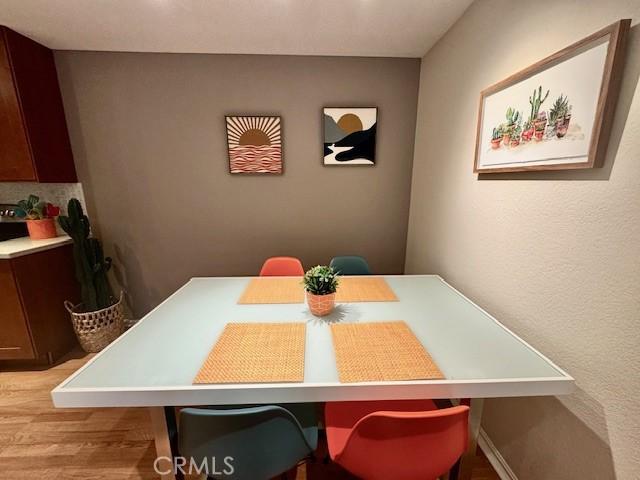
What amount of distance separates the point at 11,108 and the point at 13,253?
3.35ft

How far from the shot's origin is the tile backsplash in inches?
91.4

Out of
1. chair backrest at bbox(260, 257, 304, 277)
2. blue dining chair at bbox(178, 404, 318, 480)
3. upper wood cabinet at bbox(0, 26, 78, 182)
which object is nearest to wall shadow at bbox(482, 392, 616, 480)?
blue dining chair at bbox(178, 404, 318, 480)

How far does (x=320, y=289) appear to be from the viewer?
49.9 inches

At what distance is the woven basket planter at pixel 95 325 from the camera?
7.07 ft

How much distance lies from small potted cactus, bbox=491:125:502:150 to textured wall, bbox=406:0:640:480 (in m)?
0.17

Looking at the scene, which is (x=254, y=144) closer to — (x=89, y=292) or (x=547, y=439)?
(x=89, y=292)

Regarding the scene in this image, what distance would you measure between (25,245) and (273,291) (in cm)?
199

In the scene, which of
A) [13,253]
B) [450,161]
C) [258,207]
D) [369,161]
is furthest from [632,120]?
[13,253]

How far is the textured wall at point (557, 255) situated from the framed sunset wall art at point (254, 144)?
137 centimetres

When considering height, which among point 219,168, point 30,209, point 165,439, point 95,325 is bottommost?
point 95,325

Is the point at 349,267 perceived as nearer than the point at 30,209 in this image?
Yes

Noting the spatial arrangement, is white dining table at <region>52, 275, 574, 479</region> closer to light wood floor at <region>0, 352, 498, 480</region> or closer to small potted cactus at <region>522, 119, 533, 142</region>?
light wood floor at <region>0, 352, 498, 480</region>

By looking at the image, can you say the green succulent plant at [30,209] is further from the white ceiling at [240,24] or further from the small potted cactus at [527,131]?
the small potted cactus at [527,131]

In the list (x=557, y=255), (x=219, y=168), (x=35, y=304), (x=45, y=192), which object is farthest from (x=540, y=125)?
(x=45, y=192)
